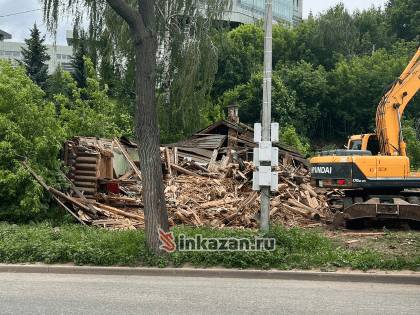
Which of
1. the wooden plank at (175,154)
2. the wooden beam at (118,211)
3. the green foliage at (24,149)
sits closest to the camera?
the green foliage at (24,149)

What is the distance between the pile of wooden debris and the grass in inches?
165

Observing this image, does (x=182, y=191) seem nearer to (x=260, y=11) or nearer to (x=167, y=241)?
(x=167, y=241)

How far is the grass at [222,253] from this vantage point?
36.7 feet

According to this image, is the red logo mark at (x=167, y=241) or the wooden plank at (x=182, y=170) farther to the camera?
the wooden plank at (x=182, y=170)

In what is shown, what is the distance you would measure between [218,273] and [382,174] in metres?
8.10

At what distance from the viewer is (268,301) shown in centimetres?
855

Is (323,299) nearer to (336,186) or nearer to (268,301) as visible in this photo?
(268,301)

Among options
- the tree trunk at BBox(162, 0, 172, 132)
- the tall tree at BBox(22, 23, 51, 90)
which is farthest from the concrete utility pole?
the tall tree at BBox(22, 23, 51, 90)

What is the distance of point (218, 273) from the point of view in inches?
432

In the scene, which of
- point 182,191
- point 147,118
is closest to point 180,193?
point 182,191

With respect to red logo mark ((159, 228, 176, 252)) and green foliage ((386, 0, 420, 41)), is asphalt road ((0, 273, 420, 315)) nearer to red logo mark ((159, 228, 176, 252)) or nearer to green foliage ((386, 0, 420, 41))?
red logo mark ((159, 228, 176, 252))

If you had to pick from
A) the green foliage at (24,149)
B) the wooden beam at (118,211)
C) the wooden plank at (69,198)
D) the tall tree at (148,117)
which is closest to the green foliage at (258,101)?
the wooden beam at (118,211)

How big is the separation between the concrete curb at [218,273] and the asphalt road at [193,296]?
0.26 m

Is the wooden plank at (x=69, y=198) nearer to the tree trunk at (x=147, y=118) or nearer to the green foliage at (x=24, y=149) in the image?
the green foliage at (x=24, y=149)
